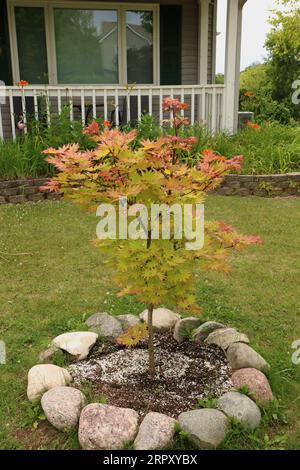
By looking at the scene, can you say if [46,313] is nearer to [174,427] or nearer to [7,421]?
[7,421]

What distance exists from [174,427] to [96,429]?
368mm

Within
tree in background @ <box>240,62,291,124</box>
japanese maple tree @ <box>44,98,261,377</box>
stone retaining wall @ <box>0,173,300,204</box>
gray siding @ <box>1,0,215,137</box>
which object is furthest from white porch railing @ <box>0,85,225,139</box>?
japanese maple tree @ <box>44,98,261,377</box>

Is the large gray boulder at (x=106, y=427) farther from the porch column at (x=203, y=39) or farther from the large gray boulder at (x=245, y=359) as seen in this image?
the porch column at (x=203, y=39)

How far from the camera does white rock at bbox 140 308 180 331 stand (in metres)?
3.20

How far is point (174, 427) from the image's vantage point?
224 centimetres

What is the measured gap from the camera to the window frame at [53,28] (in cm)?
893

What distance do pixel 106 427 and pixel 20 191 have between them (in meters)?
4.67

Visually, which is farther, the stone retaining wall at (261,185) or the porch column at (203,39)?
the porch column at (203,39)

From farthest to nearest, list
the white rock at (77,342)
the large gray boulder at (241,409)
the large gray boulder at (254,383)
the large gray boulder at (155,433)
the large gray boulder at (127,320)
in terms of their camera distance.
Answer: the large gray boulder at (127,320) → the white rock at (77,342) → the large gray boulder at (254,383) → the large gray boulder at (241,409) → the large gray boulder at (155,433)

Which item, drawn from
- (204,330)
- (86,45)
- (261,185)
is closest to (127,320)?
(204,330)

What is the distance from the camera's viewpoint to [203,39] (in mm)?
9227

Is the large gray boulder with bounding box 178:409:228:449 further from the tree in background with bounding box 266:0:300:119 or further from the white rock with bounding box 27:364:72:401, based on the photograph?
the tree in background with bounding box 266:0:300:119

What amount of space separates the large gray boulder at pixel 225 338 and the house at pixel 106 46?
6319 millimetres

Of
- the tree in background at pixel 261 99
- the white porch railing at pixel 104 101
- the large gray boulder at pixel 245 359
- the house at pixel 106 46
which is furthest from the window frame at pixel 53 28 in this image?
the large gray boulder at pixel 245 359
